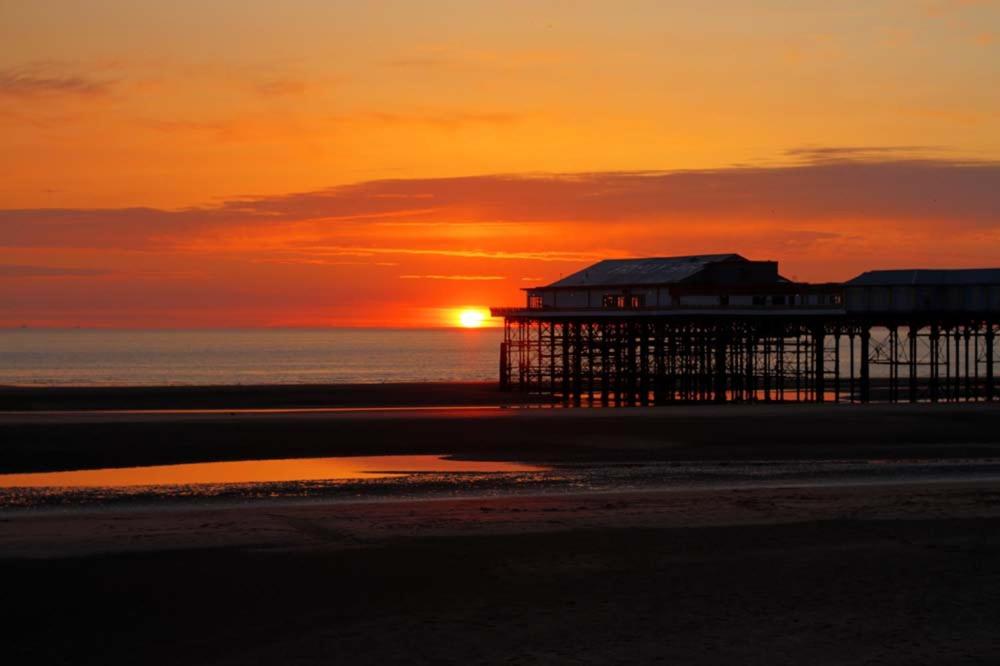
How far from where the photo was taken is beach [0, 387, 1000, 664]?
41.8ft

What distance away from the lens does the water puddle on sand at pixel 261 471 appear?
25.9 metres

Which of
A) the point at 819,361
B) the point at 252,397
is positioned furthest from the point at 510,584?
the point at 819,361

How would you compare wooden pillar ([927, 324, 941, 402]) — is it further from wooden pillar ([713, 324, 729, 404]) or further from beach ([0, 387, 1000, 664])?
beach ([0, 387, 1000, 664])

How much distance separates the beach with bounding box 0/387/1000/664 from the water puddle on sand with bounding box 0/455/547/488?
4.75 ft

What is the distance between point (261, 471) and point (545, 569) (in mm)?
13068

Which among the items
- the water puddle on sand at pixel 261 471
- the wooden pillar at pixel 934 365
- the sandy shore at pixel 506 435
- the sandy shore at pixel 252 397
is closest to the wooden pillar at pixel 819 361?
the wooden pillar at pixel 934 365

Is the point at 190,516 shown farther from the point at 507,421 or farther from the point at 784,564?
the point at 507,421

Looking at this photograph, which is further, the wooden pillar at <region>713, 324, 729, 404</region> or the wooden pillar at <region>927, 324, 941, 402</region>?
the wooden pillar at <region>927, 324, 941, 402</region>

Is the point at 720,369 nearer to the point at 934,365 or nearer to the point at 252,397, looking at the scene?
the point at 934,365

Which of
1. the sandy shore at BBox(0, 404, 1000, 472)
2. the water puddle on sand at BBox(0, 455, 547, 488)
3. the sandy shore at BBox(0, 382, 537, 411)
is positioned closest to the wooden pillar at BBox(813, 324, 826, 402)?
the sandy shore at BBox(0, 404, 1000, 472)

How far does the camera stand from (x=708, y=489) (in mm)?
24328

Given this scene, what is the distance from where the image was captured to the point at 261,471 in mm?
28047

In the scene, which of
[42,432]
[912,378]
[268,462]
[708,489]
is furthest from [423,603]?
[912,378]

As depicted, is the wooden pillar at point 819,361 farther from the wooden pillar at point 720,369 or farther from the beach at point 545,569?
the beach at point 545,569
